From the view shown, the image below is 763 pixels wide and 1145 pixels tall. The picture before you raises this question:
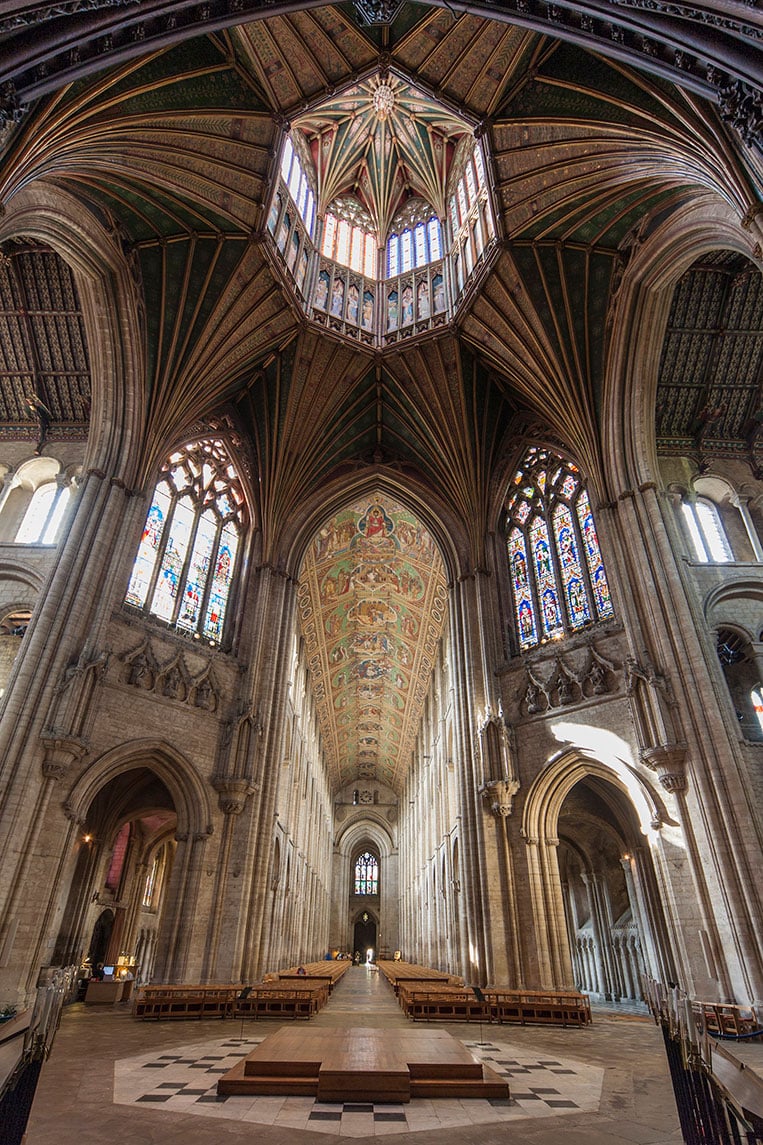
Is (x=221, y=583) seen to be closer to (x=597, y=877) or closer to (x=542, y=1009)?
(x=542, y=1009)

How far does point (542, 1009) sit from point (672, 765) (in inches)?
211

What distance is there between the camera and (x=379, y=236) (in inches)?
970

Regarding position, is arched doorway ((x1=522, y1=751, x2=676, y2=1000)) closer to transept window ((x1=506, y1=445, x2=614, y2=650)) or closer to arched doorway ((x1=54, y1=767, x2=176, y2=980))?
transept window ((x1=506, y1=445, x2=614, y2=650))

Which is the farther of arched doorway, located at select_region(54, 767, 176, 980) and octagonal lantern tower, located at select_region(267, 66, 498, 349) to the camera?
octagonal lantern tower, located at select_region(267, 66, 498, 349)

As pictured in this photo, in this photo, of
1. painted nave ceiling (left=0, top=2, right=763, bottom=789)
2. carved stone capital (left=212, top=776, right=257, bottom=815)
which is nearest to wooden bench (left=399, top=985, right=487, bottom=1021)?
carved stone capital (left=212, top=776, right=257, bottom=815)

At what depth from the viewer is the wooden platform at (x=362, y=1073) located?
512 cm

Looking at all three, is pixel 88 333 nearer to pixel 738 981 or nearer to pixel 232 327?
pixel 232 327

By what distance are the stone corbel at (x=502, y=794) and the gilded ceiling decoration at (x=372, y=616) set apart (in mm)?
10405

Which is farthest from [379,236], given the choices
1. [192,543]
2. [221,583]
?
[221,583]

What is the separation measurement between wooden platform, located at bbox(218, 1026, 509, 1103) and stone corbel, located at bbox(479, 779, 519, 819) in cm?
979

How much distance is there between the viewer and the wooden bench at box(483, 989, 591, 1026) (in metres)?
11.6

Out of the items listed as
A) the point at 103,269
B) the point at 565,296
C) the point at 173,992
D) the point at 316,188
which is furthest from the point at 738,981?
the point at 316,188

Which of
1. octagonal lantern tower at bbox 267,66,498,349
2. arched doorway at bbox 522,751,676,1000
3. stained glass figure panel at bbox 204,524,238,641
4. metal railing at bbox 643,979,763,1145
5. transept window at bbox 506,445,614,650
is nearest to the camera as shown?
metal railing at bbox 643,979,763,1145

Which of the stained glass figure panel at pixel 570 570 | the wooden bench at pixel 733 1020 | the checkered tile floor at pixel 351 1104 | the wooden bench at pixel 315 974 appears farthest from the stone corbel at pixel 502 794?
the checkered tile floor at pixel 351 1104
